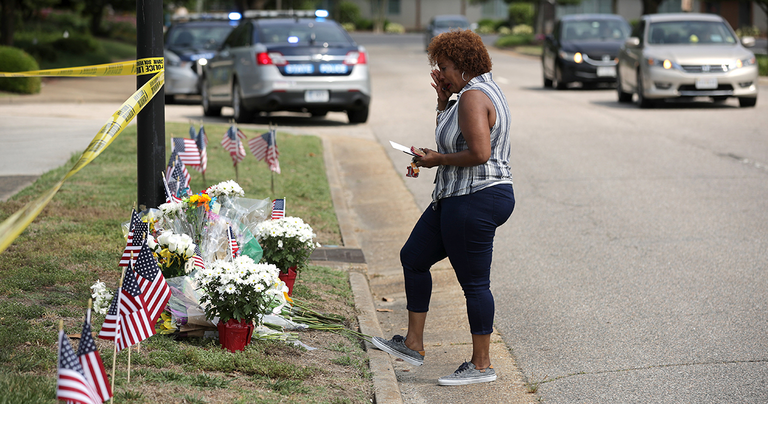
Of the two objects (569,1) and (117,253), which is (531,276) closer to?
(117,253)

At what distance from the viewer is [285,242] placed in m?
5.68

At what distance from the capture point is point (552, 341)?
5449 millimetres

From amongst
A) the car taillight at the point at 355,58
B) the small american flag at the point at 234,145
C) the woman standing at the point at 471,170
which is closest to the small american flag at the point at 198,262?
the woman standing at the point at 471,170

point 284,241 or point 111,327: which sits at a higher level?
point 111,327

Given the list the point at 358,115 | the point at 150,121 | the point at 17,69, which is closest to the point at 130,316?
the point at 150,121

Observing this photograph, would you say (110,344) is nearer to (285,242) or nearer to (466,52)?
(285,242)

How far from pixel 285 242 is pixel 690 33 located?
48.3 ft

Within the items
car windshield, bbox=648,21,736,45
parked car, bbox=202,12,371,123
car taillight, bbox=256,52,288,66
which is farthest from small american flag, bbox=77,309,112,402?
car windshield, bbox=648,21,736,45

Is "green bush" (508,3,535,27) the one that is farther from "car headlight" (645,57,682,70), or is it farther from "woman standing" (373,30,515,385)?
"woman standing" (373,30,515,385)

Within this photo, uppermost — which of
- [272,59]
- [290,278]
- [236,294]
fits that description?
[272,59]

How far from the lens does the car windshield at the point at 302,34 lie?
50.5 ft

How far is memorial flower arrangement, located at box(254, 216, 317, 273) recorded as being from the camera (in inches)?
222

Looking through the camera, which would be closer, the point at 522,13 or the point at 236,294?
the point at 236,294

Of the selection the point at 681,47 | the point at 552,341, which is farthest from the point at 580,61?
the point at 552,341
